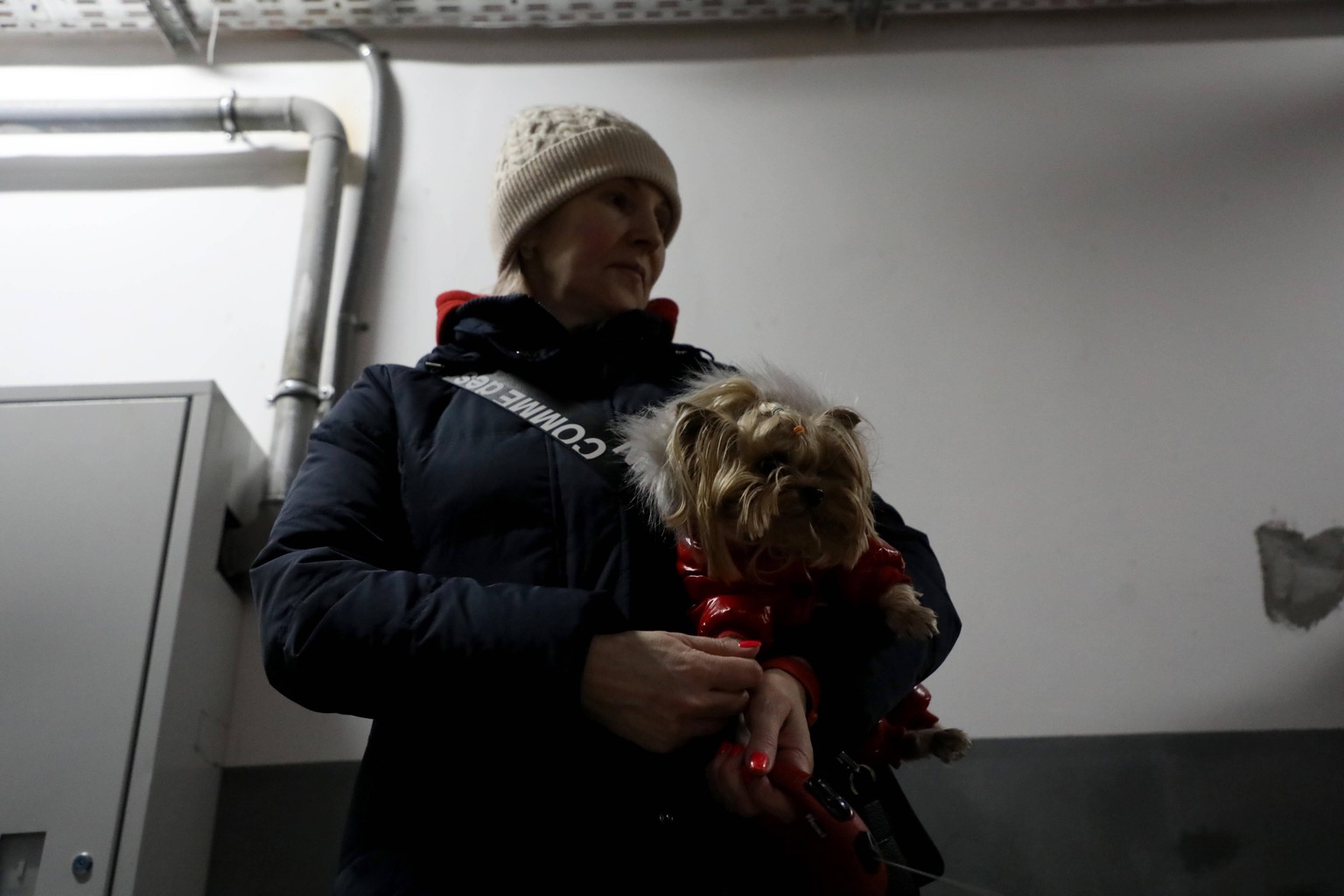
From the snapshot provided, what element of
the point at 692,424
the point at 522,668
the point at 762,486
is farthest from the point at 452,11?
the point at 522,668

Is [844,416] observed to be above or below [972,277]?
below

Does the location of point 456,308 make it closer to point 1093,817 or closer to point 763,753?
point 763,753

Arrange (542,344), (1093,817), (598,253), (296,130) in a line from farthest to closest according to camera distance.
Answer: (296,130)
(1093,817)
(598,253)
(542,344)

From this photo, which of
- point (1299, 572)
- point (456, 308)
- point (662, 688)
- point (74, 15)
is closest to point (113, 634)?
point (456, 308)

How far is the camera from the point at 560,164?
5.19ft

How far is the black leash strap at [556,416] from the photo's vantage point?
4.02 ft

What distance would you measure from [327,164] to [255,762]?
44.2 inches

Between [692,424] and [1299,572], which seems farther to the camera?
[1299,572]

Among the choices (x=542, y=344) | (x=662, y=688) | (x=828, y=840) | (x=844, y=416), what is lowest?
(x=828, y=840)

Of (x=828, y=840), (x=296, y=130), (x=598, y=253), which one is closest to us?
(x=828, y=840)

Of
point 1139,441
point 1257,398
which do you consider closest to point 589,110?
point 1139,441

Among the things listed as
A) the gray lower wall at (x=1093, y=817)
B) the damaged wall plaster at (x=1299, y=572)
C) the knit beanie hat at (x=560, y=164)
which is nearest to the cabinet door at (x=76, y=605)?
the gray lower wall at (x=1093, y=817)

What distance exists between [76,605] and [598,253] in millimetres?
859

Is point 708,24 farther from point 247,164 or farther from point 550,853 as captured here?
point 550,853
